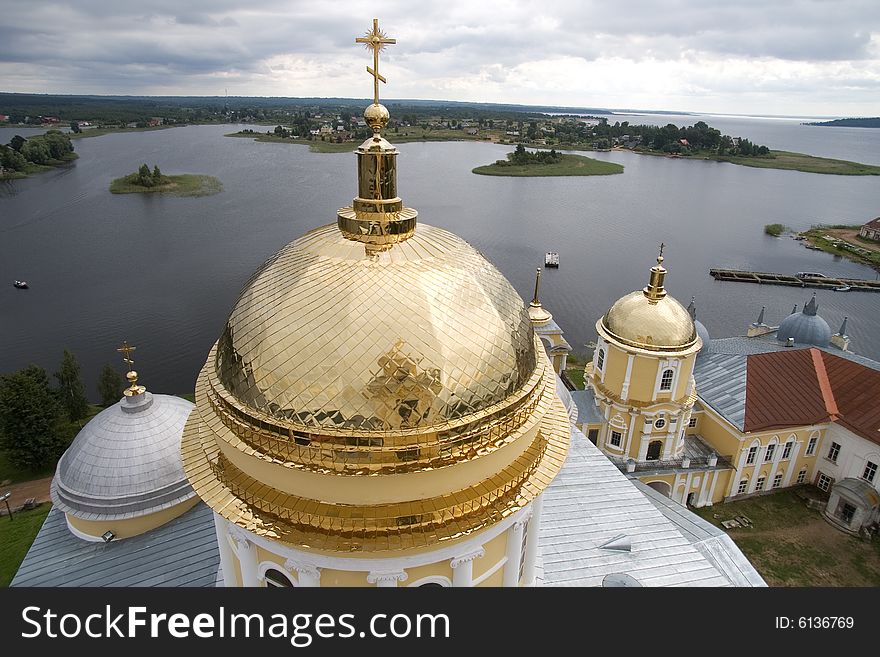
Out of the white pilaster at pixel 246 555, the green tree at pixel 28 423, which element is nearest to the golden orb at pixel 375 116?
the white pilaster at pixel 246 555

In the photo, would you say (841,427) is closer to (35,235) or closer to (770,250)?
(770,250)

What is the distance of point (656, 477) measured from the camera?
646 inches

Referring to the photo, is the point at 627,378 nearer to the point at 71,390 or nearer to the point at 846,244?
the point at 71,390

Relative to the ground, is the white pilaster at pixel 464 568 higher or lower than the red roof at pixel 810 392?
higher

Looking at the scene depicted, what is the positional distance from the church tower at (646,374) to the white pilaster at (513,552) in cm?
1051

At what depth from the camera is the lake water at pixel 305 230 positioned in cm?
2875

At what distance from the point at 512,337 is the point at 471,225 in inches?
1654

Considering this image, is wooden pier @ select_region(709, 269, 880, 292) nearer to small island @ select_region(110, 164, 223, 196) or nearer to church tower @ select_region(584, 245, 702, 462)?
church tower @ select_region(584, 245, 702, 462)

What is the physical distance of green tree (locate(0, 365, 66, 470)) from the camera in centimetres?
1709

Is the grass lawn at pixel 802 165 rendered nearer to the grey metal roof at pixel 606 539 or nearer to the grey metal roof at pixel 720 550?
the grey metal roof at pixel 720 550

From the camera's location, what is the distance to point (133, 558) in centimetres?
934
